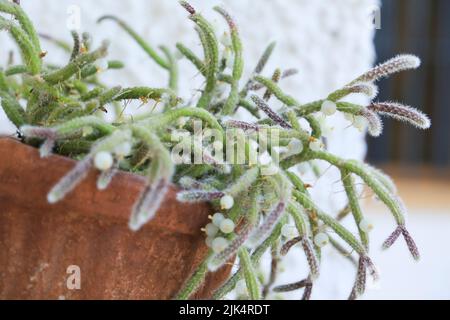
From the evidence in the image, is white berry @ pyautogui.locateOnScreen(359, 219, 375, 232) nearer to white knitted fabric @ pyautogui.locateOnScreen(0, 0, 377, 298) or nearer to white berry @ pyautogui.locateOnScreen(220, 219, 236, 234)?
white berry @ pyautogui.locateOnScreen(220, 219, 236, 234)

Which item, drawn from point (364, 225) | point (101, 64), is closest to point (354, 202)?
point (364, 225)

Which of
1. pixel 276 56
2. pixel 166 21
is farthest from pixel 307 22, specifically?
pixel 166 21

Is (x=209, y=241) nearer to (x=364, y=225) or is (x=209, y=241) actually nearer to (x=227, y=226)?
(x=227, y=226)

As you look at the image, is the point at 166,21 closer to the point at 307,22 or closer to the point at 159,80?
the point at 159,80

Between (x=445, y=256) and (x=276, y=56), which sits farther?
(x=445, y=256)

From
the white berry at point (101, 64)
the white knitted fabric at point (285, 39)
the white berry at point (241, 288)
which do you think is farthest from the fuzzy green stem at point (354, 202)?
the white knitted fabric at point (285, 39)

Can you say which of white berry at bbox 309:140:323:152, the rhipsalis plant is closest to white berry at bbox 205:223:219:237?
the rhipsalis plant
